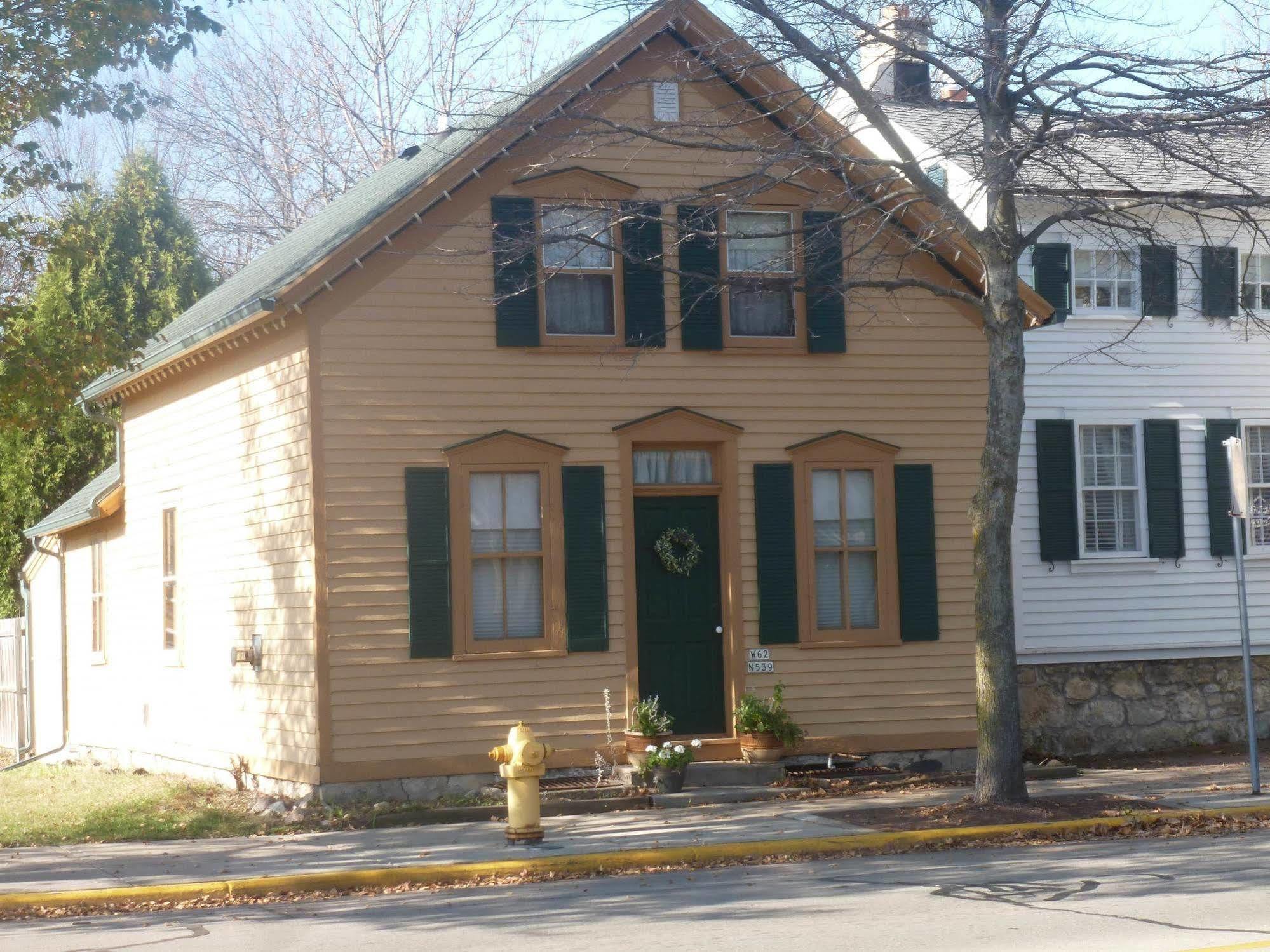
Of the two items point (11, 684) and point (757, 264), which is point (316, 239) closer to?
point (757, 264)

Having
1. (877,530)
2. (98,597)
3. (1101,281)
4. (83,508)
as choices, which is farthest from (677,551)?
(98,597)

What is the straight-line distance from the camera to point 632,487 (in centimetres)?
1441

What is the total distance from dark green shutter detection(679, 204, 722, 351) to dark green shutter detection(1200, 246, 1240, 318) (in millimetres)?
6262

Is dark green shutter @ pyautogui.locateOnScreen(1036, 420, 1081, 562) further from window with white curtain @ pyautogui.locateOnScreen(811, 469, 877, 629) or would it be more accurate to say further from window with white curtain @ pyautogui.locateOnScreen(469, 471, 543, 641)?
window with white curtain @ pyautogui.locateOnScreen(469, 471, 543, 641)

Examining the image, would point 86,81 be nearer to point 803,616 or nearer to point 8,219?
point 8,219

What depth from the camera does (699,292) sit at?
14.6 meters

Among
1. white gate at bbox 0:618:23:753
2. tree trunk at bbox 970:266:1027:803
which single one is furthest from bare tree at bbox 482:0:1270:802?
white gate at bbox 0:618:23:753

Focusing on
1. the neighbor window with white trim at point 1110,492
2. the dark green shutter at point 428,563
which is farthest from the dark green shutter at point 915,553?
the dark green shutter at point 428,563

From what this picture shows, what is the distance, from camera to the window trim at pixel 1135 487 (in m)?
17.5

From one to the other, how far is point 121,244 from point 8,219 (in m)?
13.3

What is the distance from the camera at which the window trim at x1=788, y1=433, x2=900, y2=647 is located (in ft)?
48.2

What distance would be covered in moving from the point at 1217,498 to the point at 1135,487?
3.50ft

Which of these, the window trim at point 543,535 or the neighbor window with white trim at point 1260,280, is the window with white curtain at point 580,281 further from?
the neighbor window with white trim at point 1260,280

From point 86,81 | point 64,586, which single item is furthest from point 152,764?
point 86,81
